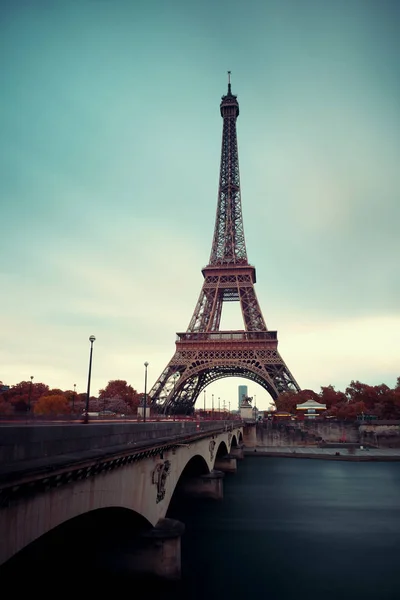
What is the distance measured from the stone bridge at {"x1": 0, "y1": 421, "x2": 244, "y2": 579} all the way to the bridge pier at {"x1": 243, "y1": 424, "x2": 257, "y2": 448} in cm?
6913

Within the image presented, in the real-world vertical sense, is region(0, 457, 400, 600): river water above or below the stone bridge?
below

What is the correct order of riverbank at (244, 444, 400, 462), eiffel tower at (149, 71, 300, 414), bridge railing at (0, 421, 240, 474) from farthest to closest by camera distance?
1. eiffel tower at (149, 71, 300, 414)
2. riverbank at (244, 444, 400, 462)
3. bridge railing at (0, 421, 240, 474)

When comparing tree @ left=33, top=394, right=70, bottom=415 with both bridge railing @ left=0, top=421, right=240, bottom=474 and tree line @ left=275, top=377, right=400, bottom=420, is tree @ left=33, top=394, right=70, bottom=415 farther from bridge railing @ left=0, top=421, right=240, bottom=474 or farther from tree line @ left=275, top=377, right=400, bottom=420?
tree line @ left=275, top=377, right=400, bottom=420

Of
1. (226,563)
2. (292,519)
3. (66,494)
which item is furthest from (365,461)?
(66,494)

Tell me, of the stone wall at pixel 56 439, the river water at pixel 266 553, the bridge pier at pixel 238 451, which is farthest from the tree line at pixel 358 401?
the stone wall at pixel 56 439

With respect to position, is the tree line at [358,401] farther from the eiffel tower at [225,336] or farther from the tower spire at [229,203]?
the tower spire at [229,203]

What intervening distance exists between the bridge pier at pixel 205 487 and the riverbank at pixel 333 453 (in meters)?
37.0

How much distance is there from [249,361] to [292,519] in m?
51.9

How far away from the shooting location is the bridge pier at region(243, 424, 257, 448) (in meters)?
88.4

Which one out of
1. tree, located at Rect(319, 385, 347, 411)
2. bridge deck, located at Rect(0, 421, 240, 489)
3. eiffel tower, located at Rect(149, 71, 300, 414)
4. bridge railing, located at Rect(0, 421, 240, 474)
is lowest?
bridge deck, located at Rect(0, 421, 240, 489)

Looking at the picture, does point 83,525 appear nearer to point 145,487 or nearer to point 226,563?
point 145,487

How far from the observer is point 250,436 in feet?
292

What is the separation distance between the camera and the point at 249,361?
279 feet

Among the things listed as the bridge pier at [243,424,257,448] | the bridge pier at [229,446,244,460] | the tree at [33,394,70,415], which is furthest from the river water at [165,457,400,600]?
the bridge pier at [243,424,257,448]
